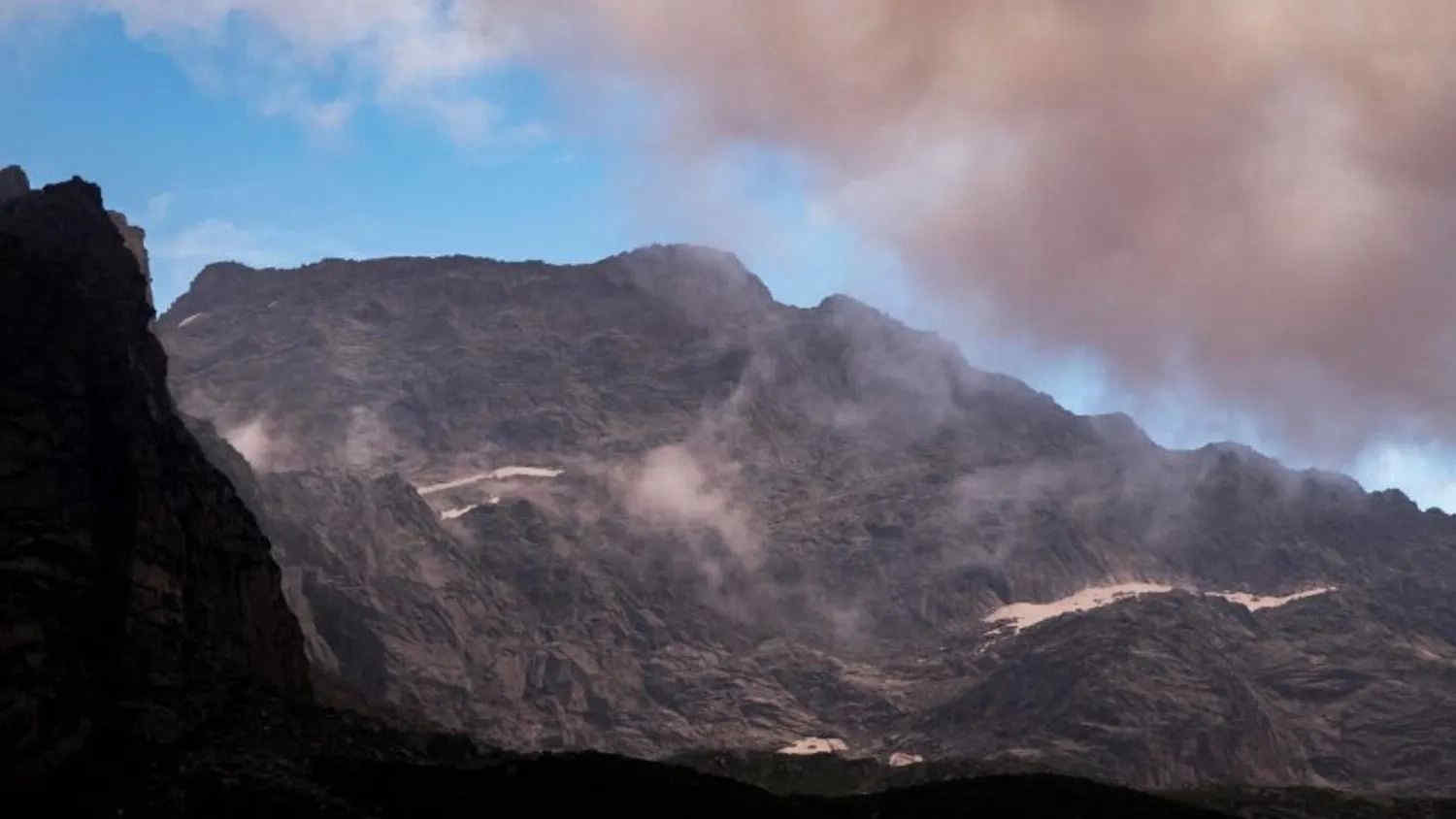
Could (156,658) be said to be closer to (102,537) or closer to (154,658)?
(154,658)

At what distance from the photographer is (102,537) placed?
134 m

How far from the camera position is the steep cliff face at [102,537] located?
118812 mm

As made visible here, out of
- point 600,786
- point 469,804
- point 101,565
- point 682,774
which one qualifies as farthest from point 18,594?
point 682,774

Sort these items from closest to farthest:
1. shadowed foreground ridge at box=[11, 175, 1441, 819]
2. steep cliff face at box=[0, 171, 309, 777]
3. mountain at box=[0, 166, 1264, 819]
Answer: mountain at box=[0, 166, 1264, 819], shadowed foreground ridge at box=[11, 175, 1441, 819], steep cliff face at box=[0, 171, 309, 777]

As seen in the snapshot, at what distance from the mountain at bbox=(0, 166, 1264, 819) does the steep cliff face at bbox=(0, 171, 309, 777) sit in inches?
7.5

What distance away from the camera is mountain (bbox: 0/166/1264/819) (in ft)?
375

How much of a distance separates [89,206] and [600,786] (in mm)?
80801

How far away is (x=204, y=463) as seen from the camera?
545 ft

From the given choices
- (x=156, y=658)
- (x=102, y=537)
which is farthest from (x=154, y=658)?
(x=102, y=537)

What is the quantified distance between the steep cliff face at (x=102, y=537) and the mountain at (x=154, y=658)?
0.19m

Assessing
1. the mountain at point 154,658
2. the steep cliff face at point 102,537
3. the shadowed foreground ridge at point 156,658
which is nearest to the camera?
the mountain at point 154,658

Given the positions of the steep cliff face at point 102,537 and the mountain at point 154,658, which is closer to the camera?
the mountain at point 154,658

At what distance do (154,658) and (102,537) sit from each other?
10.1 m

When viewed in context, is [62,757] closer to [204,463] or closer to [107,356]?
[107,356]
